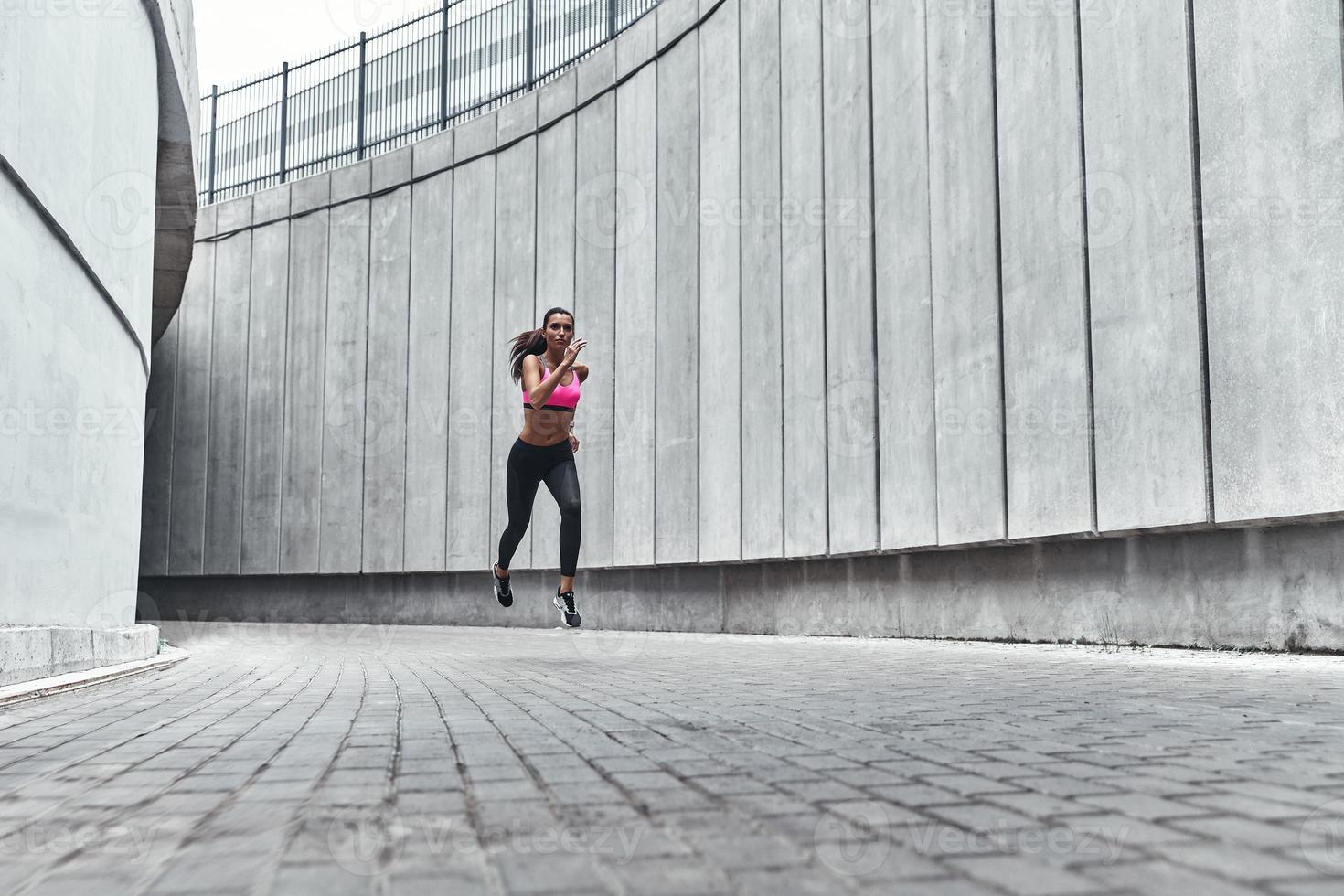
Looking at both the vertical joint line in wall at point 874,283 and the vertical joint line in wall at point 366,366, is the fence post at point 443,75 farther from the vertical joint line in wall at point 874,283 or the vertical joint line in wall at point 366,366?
the vertical joint line in wall at point 874,283

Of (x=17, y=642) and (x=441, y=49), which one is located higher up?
(x=441, y=49)

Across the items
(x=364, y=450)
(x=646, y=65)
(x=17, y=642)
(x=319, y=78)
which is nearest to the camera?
(x=17, y=642)

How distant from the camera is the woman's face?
8961 millimetres

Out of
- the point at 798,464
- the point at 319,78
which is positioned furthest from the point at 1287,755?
the point at 319,78

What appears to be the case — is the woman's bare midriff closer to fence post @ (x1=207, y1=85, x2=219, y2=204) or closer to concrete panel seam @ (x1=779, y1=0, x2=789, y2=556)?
concrete panel seam @ (x1=779, y1=0, x2=789, y2=556)

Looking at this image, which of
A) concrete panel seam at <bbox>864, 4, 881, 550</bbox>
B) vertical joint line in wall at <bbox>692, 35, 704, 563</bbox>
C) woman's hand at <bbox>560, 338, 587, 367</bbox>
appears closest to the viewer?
woman's hand at <bbox>560, 338, 587, 367</bbox>

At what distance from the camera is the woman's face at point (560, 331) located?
29.4ft

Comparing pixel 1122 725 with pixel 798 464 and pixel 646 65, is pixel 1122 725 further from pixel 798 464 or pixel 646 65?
pixel 646 65

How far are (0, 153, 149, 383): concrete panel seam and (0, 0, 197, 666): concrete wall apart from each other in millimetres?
15

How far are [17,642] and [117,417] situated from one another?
14.1 ft

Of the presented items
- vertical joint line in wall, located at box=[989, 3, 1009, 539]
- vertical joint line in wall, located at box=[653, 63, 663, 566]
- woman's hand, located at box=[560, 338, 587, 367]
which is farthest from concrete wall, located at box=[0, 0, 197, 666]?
vertical joint line in wall, located at box=[989, 3, 1009, 539]

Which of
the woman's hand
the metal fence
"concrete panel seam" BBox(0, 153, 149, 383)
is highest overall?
the metal fence

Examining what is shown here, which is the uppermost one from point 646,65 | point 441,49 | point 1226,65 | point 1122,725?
point 441,49

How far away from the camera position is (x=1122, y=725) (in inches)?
162
